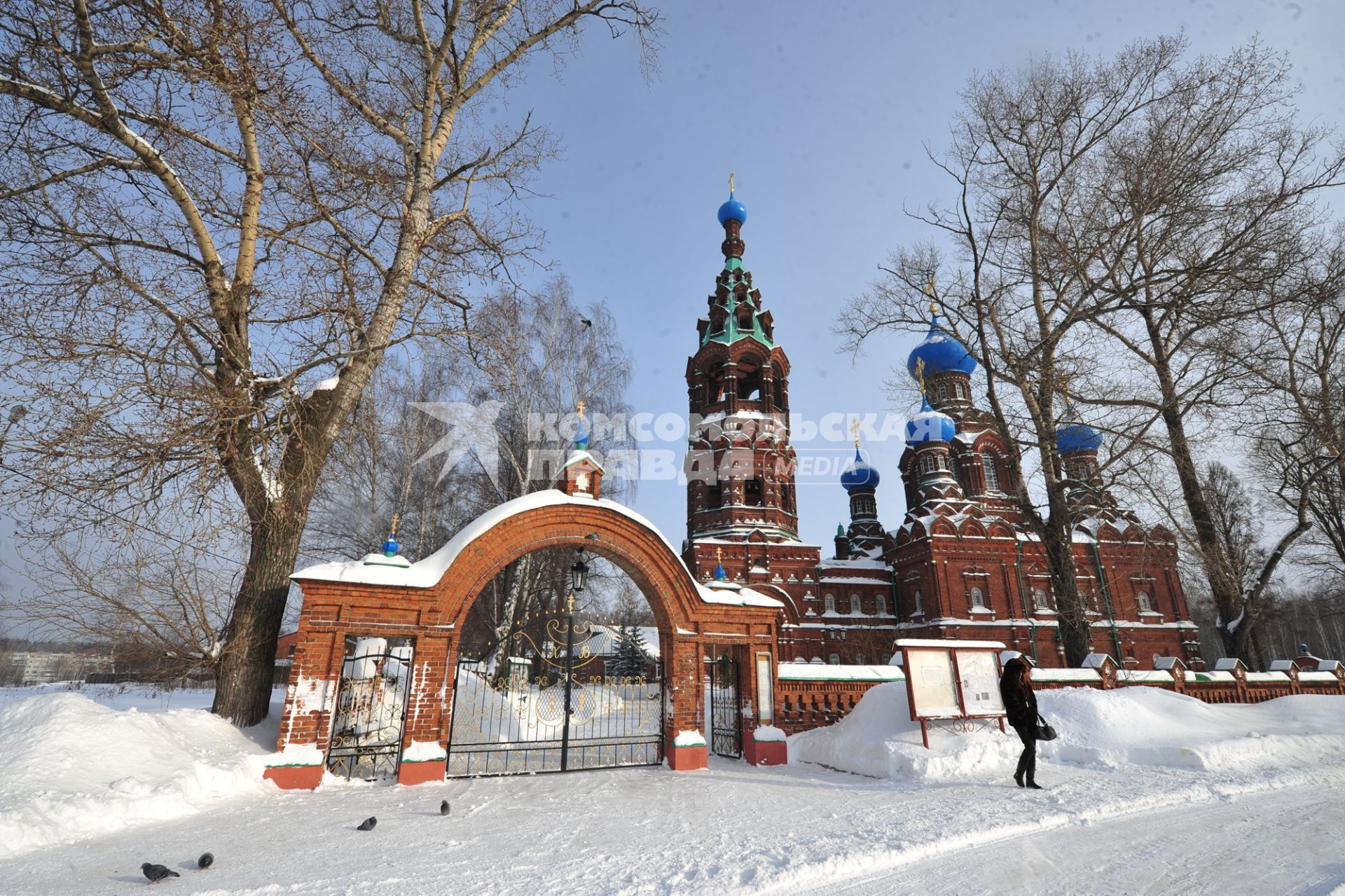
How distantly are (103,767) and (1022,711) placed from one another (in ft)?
28.0

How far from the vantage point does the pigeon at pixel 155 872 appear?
11.8 feet

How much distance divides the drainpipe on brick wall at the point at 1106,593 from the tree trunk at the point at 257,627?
31.1 m

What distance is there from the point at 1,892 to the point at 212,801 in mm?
2550

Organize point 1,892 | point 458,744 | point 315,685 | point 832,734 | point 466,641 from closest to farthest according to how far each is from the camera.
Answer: point 1,892 < point 315,685 < point 458,744 < point 832,734 < point 466,641

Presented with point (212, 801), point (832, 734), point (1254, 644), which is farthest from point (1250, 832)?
point (1254, 644)


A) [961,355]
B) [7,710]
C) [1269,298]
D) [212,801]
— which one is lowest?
[212,801]

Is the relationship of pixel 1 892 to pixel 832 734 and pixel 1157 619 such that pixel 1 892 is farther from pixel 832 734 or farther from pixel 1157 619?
pixel 1157 619

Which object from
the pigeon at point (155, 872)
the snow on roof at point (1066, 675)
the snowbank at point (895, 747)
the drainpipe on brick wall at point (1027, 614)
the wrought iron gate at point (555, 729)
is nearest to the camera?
the pigeon at point (155, 872)

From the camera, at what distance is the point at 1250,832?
15.2 ft

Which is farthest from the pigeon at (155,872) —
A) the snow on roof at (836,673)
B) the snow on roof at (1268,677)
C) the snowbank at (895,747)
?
the snow on roof at (1268,677)

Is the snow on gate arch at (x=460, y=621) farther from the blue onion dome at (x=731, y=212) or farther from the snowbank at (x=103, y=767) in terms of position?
the blue onion dome at (x=731, y=212)

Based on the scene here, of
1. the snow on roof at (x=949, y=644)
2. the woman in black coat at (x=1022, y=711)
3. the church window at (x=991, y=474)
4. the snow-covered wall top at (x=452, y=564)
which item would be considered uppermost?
the church window at (x=991, y=474)

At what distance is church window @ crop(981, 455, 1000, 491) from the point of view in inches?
1206

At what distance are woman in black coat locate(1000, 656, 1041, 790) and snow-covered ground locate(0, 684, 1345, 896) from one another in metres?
0.24
